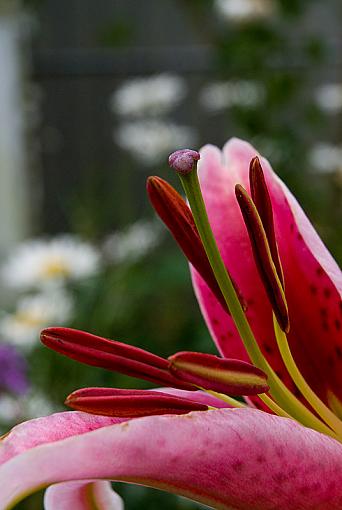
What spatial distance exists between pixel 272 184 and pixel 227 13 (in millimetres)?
1799

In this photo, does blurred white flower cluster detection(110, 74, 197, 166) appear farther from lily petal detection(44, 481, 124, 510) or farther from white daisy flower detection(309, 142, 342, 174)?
lily petal detection(44, 481, 124, 510)

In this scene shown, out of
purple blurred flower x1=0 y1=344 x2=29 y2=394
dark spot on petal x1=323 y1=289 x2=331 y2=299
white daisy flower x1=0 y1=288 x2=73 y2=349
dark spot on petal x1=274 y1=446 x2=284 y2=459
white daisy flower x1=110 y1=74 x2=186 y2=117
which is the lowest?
dark spot on petal x1=274 y1=446 x2=284 y2=459

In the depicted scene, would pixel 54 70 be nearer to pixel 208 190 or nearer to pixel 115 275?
pixel 115 275

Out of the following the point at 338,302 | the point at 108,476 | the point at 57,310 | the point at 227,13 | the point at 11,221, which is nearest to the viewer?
the point at 108,476

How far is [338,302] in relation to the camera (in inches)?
15.9

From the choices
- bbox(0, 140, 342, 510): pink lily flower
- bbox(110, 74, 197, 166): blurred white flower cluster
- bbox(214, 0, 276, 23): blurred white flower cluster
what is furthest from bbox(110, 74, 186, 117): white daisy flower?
bbox(0, 140, 342, 510): pink lily flower

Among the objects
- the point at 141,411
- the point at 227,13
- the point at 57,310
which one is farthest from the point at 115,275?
the point at 141,411

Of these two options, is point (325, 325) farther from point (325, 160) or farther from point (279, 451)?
point (325, 160)

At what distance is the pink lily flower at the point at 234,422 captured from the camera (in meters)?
0.27

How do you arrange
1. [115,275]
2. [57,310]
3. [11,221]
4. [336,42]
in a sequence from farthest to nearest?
1. [336,42]
2. [11,221]
3. [115,275]
4. [57,310]

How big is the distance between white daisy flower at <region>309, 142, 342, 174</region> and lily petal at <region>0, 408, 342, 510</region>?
1.94 meters

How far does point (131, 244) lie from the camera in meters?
1.88

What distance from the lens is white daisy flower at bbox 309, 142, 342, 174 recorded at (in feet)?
7.27

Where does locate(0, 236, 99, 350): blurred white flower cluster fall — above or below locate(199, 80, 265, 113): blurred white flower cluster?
below
